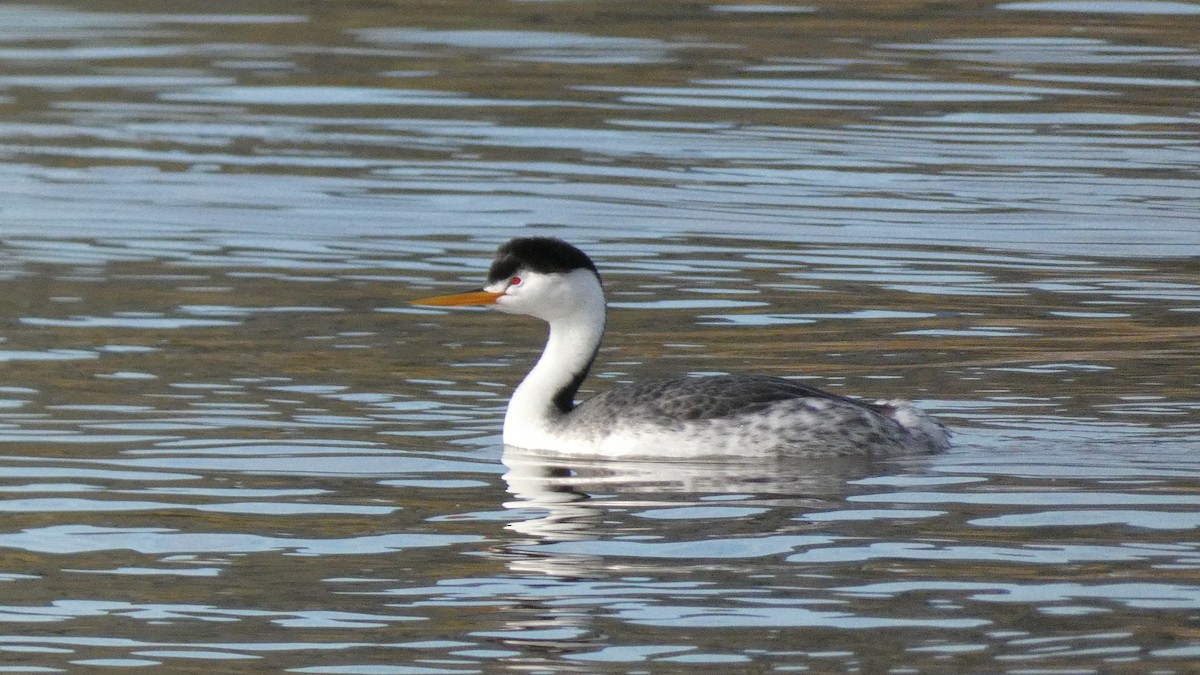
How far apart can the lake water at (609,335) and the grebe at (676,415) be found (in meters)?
0.14

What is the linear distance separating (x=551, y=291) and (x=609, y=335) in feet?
8.63

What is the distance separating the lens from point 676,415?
1073 centimetres

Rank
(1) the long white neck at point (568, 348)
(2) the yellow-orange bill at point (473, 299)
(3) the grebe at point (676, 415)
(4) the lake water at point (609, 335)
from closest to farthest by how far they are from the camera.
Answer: (4) the lake water at point (609, 335) < (3) the grebe at point (676, 415) < (1) the long white neck at point (568, 348) < (2) the yellow-orange bill at point (473, 299)

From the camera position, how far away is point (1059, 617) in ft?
25.4

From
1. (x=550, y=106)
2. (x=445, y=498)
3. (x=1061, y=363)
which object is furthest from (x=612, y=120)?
(x=445, y=498)

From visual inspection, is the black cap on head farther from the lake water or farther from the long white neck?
the lake water

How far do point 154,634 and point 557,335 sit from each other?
3.91 metres

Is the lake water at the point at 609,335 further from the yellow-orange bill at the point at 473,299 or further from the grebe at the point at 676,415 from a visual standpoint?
the yellow-orange bill at the point at 473,299

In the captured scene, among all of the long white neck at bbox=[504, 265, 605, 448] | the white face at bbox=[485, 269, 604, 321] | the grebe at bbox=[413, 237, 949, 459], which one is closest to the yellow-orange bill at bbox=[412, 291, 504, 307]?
the white face at bbox=[485, 269, 604, 321]

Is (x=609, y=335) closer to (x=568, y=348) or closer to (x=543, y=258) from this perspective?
(x=568, y=348)

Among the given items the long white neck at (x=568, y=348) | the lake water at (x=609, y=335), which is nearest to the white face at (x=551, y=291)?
the long white neck at (x=568, y=348)

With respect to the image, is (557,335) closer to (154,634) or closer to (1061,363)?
(1061,363)

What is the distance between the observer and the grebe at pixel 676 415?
10.6 meters

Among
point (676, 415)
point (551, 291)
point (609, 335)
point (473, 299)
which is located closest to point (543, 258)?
point (551, 291)
